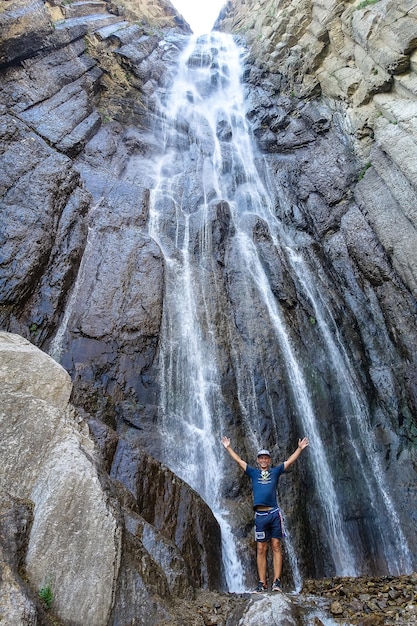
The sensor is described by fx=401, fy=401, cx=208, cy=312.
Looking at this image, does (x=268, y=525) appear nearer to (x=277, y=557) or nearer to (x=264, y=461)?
(x=277, y=557)

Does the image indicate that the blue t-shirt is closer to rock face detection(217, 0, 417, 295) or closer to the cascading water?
the cascading water

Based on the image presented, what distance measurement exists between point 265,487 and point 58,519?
2.80 metres

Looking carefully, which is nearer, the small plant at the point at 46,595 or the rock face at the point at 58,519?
the small plant at the point at 46,595

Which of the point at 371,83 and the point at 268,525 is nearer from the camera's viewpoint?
the point at 268,525

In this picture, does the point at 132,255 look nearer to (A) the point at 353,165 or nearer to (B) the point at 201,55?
(A) the point at 353,165

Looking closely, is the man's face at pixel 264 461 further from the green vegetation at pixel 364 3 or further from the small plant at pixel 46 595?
the green vegetation at pixel 364 3

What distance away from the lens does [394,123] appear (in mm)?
13781

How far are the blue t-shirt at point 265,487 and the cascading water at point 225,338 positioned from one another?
3255 mm

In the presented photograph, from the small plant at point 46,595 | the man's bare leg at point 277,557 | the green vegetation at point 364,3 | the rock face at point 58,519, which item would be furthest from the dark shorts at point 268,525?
the green vegetation at point 364,3

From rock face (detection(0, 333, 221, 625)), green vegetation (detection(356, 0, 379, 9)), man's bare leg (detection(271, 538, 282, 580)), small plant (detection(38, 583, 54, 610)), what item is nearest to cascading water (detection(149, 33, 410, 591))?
man's bare leg (detection(271, 538, 282, 580))

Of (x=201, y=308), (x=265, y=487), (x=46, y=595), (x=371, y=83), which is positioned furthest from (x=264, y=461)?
(x=371, y=83)

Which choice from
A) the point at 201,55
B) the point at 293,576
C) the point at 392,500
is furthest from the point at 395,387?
the point at 201,55

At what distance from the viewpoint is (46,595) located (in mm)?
3459

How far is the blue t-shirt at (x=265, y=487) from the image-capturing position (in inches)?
215
